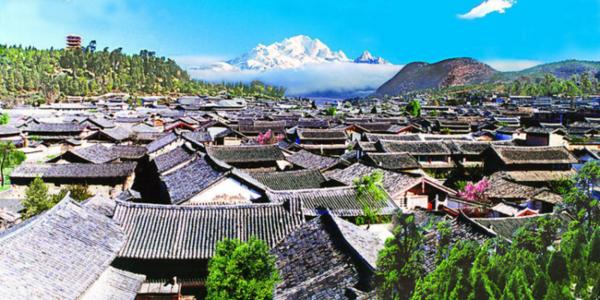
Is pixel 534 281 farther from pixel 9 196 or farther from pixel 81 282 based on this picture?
pixel 9 196

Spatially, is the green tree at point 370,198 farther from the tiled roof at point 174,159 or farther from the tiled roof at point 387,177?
the tiled roof at point 174,159

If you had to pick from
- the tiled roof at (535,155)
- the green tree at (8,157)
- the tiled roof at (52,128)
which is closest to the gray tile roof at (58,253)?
the tiled roof at (535,155)

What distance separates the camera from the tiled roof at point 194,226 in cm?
1631

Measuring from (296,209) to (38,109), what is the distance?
105 metres

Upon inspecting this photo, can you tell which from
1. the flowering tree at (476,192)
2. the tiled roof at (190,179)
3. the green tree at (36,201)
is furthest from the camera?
the flowering tree at (476,192)

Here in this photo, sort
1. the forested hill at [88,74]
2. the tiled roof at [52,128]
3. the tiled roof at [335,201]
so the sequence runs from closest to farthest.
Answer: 1. the tiled roof at [335,201]
2. the tiled roof at [52,128]
3. the forested hill at [88,74]

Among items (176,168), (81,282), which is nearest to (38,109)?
(176,168)

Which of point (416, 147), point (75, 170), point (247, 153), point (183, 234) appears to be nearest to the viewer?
point (183, 234)

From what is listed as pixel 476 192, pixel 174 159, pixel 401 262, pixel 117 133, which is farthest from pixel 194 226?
pixel 117 133

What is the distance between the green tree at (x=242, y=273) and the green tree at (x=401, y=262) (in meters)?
4.87

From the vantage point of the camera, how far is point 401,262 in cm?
844

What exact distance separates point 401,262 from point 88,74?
553ft

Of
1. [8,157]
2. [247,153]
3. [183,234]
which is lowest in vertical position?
[8,157]

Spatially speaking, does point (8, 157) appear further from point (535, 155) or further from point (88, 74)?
point (88, 74)
